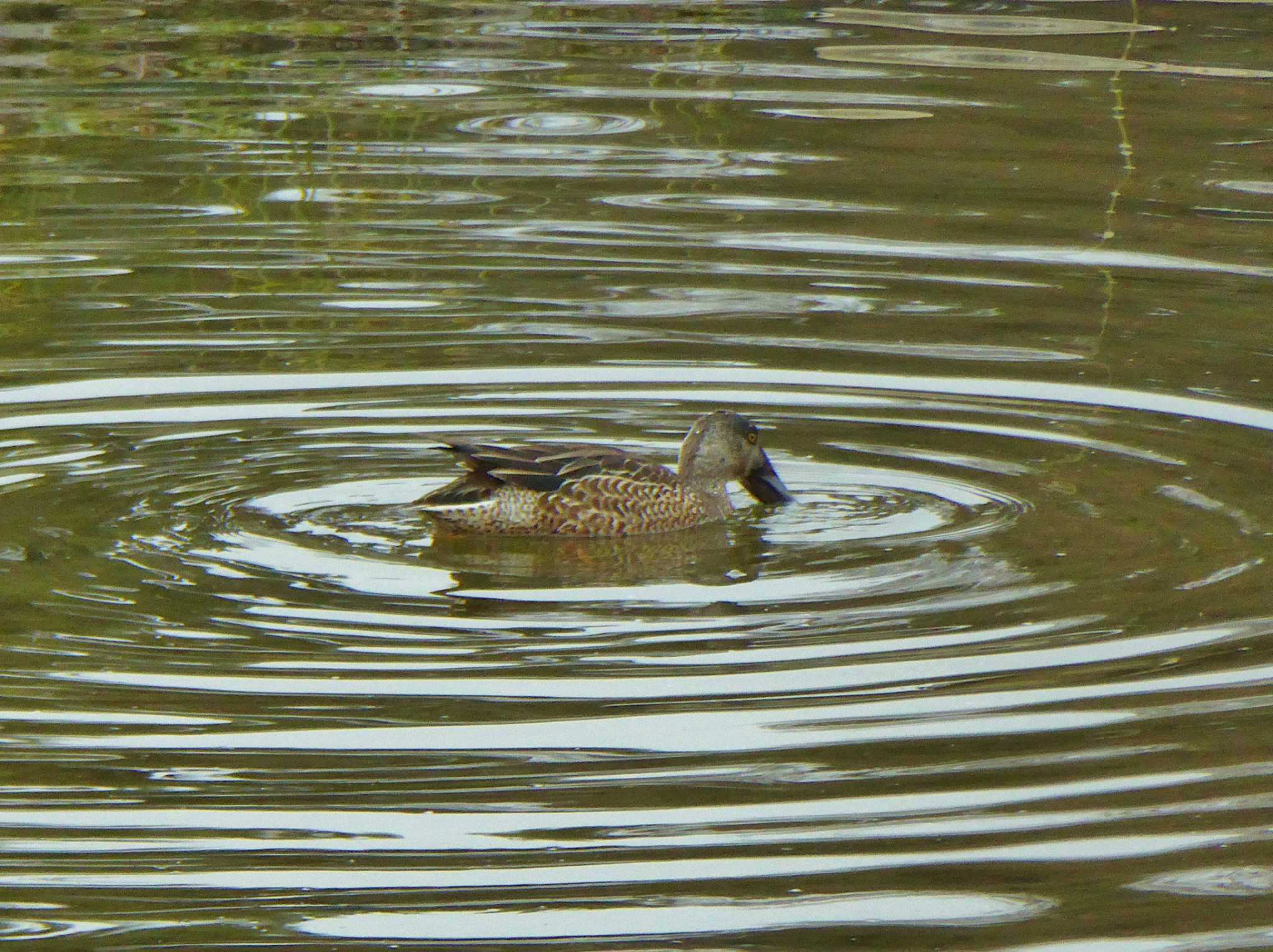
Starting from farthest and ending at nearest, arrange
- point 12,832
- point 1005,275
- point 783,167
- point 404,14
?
point 404,14, point 783,167, point 1005,275, point 12,832

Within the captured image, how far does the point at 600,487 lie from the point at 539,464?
27cm

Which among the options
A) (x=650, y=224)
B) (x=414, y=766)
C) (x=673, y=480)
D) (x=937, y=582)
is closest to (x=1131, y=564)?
(x=937, y=582)

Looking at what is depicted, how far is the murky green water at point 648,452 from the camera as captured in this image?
4637 millimetres

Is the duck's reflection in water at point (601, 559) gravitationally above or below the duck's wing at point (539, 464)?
below

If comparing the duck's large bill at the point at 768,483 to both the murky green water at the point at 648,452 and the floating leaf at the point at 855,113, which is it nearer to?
the murky green water at the point at 648,452

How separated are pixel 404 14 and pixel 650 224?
3.97m

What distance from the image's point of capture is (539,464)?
735 centimetres

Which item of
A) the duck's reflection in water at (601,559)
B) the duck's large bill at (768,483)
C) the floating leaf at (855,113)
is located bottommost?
the duck's reflection in water at (601,559)

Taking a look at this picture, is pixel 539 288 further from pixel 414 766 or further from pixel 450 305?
pixel 414 766

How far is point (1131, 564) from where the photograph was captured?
22.1ft

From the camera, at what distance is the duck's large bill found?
308 inches

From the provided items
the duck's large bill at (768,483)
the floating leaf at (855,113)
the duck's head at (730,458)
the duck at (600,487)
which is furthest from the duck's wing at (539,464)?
the floating leaf at (855,113)

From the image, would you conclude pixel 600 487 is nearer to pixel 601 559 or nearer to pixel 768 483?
pixel 601 559

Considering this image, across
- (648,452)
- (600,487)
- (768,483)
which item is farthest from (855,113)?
(600,487)
